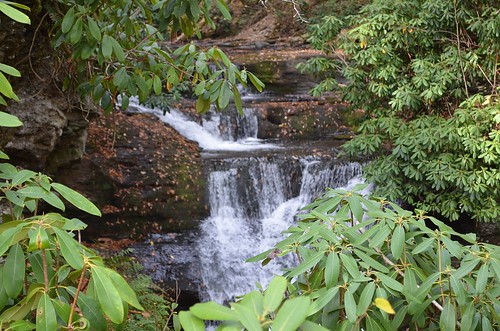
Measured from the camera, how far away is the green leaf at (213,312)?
3.08ft

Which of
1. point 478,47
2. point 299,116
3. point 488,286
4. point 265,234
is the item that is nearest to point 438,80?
point 478,47

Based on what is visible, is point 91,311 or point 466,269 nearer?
point 91,311

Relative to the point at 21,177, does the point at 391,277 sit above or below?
below

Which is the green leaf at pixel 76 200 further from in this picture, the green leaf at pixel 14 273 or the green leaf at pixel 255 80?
the green leaf at pixel 255 80

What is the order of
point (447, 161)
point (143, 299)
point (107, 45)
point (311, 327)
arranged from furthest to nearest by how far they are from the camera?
1. point (447, 161)
2. point (143, 299)
3. point (107, 45)
4. point (311, 327)

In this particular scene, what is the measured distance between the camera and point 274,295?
39.6 inches

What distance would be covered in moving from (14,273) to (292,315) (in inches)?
35.5

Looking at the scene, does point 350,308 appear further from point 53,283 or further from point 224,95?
point 224,95

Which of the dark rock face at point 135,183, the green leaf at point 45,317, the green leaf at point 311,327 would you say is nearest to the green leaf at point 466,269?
the green leaf at point 311,327

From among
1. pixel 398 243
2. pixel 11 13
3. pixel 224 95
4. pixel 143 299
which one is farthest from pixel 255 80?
pixel 143 299

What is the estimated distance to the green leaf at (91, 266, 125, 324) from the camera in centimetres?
122

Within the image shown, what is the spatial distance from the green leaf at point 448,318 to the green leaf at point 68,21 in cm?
259

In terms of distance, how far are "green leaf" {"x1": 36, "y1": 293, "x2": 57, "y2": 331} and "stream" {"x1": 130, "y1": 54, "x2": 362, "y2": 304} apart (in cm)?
576

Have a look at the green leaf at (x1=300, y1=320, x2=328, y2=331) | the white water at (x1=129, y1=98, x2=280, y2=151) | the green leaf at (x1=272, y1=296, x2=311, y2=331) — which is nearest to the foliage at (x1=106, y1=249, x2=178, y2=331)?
the green leaf at (x1=300, y1=320, x2=328, y2=331)
